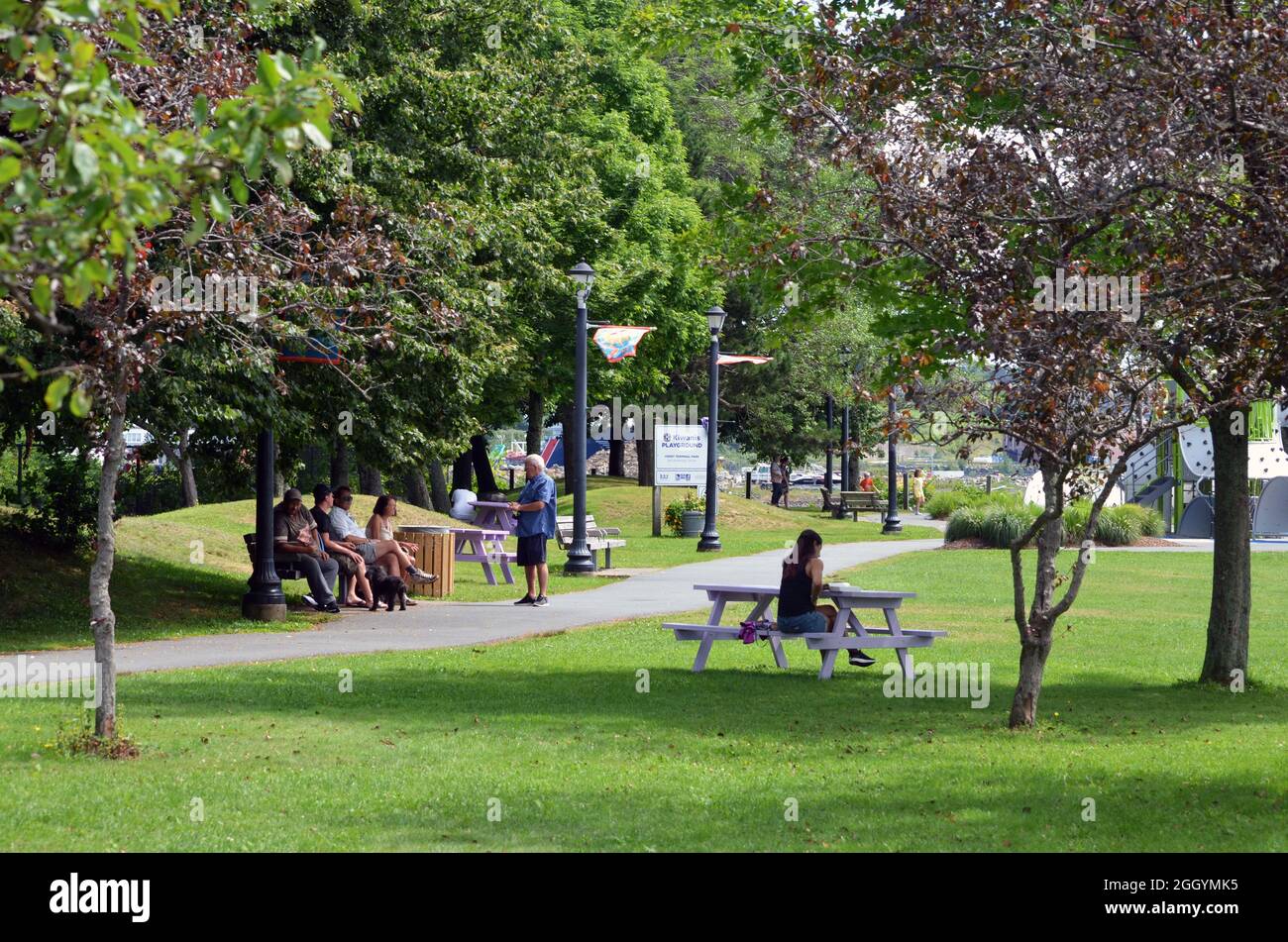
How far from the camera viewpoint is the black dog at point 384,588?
63.7 ft

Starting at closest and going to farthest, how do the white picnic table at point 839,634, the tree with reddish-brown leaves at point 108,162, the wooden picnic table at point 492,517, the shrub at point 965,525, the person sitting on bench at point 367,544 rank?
the tree with reddish-brown leaves at point 108,162 → the white picnic table at point 839,634 → the person sitting on bench at point 367,544 → the wooden picnic table at point 492,517 → the shrub at point 965,525

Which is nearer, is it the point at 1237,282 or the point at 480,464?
the point at 1237,282

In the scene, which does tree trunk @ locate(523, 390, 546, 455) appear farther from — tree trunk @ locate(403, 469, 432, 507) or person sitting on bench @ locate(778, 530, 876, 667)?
person sitting on bench @ locate(778, 530, 876, 667)

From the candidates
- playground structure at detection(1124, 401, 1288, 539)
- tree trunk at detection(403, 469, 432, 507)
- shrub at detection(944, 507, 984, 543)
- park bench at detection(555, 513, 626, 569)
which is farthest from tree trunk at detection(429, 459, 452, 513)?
playground structure at detection(1124, 401, 1288, 539)

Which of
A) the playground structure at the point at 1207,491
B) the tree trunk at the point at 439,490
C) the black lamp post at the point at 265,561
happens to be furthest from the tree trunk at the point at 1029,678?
the playground structure at the point at 1207,491

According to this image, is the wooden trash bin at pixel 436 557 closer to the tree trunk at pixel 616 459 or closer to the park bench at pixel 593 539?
the park bench at pixel 593 539

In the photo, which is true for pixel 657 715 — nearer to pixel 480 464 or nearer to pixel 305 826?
pixel 305 826

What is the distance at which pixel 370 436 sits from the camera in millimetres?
19547

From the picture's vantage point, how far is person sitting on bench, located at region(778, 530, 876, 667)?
1371 cm

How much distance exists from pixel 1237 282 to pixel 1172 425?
3.30ft

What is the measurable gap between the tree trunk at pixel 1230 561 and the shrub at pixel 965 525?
881 inches

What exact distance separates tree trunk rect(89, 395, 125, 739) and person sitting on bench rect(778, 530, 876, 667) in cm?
589

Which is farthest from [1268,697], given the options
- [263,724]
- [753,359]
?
[753,359]

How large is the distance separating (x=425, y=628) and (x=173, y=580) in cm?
458
